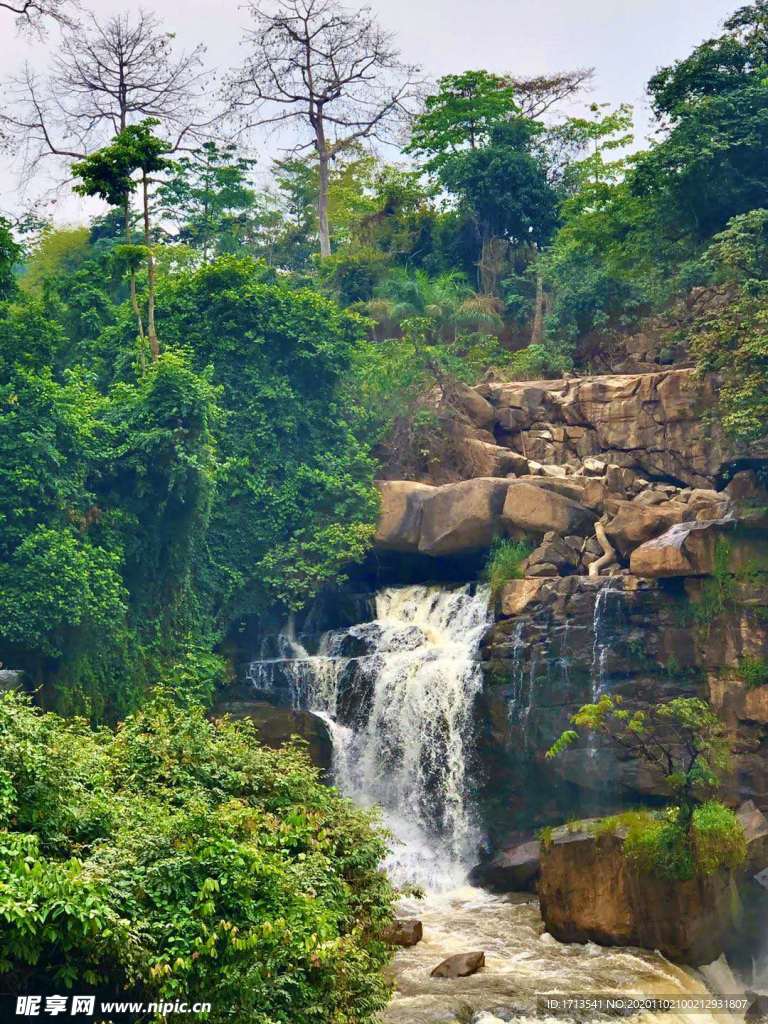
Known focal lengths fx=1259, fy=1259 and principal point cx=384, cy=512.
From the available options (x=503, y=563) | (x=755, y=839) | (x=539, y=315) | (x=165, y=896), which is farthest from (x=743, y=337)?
(x=165, y=896)

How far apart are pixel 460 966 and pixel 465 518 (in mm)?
10535

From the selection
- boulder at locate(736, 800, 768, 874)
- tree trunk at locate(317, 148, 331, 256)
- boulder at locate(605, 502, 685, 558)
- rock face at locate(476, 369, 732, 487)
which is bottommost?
boulder at locate(736, 800, 768, 874)

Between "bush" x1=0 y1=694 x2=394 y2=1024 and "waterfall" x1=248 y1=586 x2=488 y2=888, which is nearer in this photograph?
"bush" x1=0 y1=694 x2=394 y2=1024

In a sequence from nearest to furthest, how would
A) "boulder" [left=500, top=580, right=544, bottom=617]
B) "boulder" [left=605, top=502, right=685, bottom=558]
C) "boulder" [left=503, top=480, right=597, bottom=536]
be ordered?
"boulder" [left=500, top=580, right=544, bottom=617] → "boulder" [left=605, top=502, right=685, bottom=558] → "boulder" [left=503, top=480, right=597, bottom=536]

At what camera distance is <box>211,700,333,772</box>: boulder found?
23469 millimetres

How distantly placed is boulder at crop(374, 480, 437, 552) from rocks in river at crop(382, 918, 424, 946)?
9498 millimetres

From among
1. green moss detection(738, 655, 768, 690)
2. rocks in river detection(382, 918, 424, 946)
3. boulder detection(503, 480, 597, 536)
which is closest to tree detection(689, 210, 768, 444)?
boulder detection(503, 480, 597, 536)

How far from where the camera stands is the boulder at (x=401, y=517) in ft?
88.2

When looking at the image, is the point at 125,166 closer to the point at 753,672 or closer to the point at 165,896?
the point at 753,672

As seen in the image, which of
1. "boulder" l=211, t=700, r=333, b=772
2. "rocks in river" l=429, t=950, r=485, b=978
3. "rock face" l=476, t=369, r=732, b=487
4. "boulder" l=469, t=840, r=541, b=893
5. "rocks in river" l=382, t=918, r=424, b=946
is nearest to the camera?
"rocks in river" l=429, t=950, r=485, b=978

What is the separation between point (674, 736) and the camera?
2219 cm

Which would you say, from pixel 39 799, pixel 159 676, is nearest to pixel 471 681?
pixel 159 676

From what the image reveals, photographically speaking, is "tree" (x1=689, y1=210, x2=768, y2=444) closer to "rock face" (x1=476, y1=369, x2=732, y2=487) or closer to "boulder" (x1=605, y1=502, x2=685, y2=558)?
"rock face" (x1=476, y1=369, x2=732, y2=487)

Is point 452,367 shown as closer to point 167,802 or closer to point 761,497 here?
point 761,497
